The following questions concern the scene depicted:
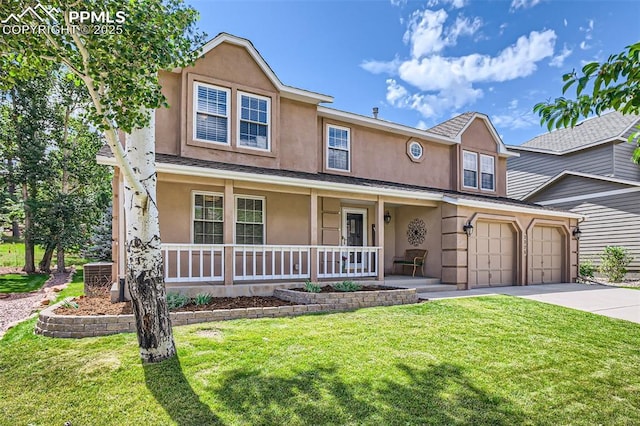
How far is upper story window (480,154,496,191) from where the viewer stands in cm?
1501

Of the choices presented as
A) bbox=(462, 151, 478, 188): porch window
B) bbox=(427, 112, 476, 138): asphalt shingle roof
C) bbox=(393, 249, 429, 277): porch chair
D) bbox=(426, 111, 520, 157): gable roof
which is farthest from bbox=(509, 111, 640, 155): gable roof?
bbox=(393, 249, 429, 277): porch chair

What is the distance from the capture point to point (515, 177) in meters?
21.4

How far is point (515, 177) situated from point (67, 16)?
22.8 metres

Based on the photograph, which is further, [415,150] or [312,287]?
[415,150]

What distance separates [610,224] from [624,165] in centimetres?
333

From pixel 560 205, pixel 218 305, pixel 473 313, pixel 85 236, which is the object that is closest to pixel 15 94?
pixel 85 236

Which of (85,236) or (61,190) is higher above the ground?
(61,190)

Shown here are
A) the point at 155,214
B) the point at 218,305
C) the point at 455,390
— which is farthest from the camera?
the point at 218,305

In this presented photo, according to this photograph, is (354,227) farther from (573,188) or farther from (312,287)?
(573,188)

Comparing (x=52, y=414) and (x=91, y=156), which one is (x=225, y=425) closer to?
(x=52, y=414)

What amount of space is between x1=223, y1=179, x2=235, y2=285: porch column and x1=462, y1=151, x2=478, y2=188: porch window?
1003 cm

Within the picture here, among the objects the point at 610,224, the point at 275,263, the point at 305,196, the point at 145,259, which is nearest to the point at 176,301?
the point at 145,259

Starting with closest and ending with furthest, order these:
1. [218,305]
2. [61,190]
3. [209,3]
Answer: [218,305], [209,3], [61,190]

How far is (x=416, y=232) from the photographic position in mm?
12422
